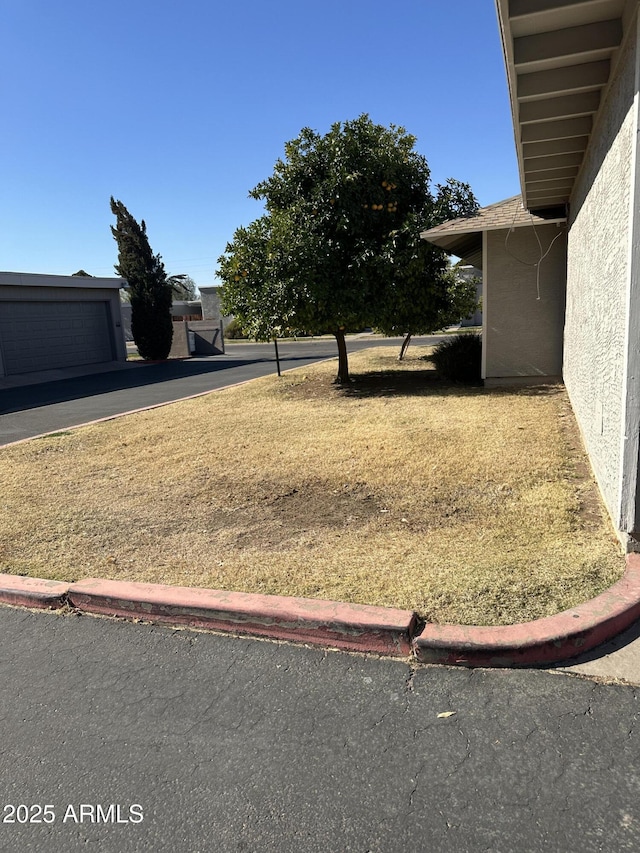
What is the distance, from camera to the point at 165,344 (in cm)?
2708

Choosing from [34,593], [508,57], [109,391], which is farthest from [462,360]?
[34,593]

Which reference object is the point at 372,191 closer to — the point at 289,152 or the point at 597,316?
the point at 289,152

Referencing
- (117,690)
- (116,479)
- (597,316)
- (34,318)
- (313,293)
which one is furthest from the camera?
(34,318)

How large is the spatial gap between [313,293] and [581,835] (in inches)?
378

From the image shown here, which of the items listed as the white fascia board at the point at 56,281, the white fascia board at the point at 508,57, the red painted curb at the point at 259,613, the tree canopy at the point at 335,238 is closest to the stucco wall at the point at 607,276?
the white fascia board at the point at 508,57

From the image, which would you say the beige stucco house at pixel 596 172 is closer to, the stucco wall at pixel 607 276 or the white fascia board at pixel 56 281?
the stucco wall at pixel 607 276

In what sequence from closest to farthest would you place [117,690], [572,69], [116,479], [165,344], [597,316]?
[117,690] < [572,69] < [597,316] < [116,479] < [165,344]

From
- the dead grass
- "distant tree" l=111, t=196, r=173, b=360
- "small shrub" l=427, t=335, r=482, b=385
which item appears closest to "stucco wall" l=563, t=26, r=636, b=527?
the dead grass

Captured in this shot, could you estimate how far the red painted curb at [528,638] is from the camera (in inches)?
113

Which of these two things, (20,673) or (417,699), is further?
(20,673)

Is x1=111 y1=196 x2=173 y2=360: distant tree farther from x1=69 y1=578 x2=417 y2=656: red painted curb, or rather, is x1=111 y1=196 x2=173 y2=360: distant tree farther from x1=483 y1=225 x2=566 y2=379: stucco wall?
x1=69 y1=578 x2=417 y2=656: red painted curb

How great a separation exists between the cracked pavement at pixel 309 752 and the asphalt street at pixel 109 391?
734cm

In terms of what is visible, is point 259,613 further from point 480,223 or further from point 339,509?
point 480,223

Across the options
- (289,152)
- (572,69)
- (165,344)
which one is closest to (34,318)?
(165,344)
